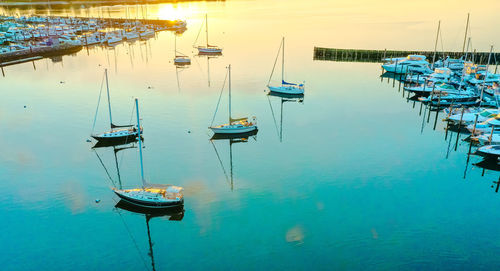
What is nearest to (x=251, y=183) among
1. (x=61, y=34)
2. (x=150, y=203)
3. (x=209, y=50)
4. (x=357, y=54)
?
(x=150, y=203)

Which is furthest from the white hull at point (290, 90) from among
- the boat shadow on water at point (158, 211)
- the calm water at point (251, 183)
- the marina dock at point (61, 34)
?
the marina dock at point (61, 34)

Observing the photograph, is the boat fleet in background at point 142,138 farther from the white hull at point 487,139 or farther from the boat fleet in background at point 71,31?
the boat fleet in background at point 71,31

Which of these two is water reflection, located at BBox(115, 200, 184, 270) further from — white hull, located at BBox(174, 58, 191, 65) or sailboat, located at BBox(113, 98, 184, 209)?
white hull, located at BBox(174, 58, 191, 65)

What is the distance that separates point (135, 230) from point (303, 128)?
3020 cm

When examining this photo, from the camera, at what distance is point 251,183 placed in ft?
129

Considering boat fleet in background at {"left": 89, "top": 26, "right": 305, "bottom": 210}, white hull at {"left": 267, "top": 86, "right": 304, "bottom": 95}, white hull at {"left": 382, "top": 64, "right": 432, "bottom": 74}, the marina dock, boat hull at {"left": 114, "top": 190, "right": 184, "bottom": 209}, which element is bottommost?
boat hull at {"left": 114, "top": 190, "right": 184, "bottom": 209}

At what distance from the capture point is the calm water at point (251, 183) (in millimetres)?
29578

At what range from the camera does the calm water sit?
97.0 feet

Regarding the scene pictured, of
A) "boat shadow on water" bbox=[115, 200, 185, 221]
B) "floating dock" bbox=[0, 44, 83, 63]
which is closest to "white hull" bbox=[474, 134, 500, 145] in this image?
"boat shadow on water" bbox=[115, 200, 185, 221]

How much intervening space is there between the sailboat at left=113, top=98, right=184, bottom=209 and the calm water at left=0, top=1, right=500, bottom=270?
4.57 ft

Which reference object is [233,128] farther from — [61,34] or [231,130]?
[61,34]

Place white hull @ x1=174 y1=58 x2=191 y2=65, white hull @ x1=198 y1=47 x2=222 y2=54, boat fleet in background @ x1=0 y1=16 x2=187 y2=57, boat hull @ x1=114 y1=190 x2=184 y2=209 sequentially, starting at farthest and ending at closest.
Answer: boat fleet in background @ x1=0 y1=16 x2=187 y2=57
white hull @ x1=198 y1=47 x2=222 y2=54
white hull @ x1=174 y1=58 x2=191 y2=65
boat hull @ x1=114 y1=190 x2=184 y2=209

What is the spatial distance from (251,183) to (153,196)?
1036 centimetres

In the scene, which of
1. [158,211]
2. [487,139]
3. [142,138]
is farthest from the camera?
[142,138]
